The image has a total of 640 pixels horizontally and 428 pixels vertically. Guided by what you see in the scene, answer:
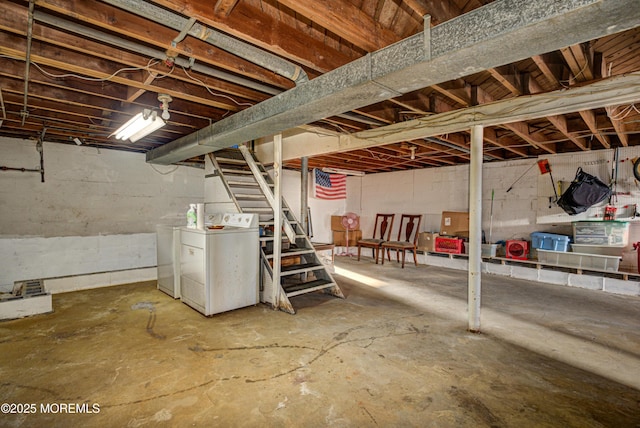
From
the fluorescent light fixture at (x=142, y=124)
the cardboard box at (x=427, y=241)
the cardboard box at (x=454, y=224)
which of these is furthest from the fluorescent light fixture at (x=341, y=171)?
the fluorescent light fixture at (x=142, y=124)

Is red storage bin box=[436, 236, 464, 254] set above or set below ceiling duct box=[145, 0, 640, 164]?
Answer: below

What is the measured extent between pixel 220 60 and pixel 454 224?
6.07m

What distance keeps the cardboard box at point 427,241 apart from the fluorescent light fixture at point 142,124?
5890 millimetres

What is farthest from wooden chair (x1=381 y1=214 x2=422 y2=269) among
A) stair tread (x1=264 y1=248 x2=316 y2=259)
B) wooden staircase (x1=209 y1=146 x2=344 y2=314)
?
stair tread (x1=264 y1=248 x2=316 y2=259)

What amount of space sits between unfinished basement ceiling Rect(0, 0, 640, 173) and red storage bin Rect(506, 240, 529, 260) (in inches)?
92.5

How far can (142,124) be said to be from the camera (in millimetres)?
3350

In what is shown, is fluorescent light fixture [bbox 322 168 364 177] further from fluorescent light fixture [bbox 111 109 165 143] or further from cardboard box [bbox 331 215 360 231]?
Answer: fluorescent light fixture [bbox 111 109 165 143]

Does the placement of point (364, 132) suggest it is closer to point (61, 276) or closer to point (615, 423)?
point (615, 423)

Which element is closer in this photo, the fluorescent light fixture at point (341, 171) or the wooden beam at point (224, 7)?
the wooden beam at point (224, 7)

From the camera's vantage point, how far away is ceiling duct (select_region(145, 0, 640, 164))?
1269mm

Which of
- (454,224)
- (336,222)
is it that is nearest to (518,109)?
(454,224)

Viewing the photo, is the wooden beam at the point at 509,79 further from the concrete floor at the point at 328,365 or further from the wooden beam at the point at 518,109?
the concrete floor at the point at 328,365

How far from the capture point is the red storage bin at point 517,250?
232 inches

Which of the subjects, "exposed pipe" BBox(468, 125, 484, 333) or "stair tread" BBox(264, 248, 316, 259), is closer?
"exposed pipe" BBox(468, 125, 484, 333)
